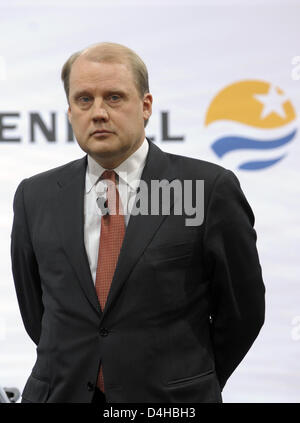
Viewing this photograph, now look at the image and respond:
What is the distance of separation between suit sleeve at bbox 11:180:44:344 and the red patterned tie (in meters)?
0.32

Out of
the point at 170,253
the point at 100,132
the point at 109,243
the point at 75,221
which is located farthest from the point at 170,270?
the point at 100,132

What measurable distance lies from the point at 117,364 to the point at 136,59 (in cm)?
83

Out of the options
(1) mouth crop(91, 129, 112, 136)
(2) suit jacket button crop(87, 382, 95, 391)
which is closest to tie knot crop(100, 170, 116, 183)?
(1) mouth crop(91, 129, 112, 136)

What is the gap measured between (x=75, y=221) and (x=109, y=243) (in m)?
0.13

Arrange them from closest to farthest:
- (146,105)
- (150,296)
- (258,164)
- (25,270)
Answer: (150,296) < (146,105) < (25,270) < (258,164)

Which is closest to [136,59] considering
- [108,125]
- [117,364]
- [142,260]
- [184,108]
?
[108,125]

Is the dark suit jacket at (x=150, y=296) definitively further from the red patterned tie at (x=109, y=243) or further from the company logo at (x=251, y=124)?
the company logo at (x=251, y=124)

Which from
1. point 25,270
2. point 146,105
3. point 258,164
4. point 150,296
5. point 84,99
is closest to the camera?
point 150,296

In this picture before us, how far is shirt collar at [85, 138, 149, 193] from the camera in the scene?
2.12 m

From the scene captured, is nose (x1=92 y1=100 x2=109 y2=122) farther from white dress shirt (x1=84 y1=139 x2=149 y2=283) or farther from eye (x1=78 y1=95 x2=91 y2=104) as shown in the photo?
white dress shirt (x1=84 y1=139 x2=149 y2=283)

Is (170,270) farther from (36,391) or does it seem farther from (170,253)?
(36,391)

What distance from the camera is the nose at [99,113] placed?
1997mm

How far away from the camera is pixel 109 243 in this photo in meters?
2.03

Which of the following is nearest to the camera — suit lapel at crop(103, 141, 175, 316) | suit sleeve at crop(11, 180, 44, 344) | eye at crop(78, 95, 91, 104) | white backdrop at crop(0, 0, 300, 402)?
suit lapel at crop(103, 141, 175, 316)
